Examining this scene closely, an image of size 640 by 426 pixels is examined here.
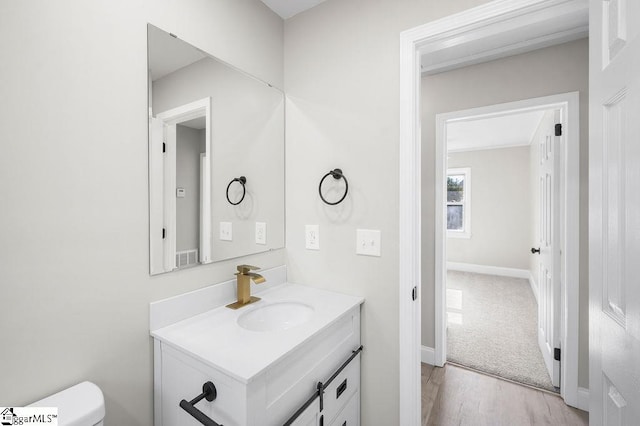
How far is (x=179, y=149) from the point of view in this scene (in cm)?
123

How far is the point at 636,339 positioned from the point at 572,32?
7.17ft

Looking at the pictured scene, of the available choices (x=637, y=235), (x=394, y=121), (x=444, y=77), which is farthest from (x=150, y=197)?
(x=444, y=77)

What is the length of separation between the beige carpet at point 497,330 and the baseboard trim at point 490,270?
0.32 m

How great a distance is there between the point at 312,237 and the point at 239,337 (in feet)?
2.36

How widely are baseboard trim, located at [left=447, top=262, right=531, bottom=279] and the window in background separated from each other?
2.02ft

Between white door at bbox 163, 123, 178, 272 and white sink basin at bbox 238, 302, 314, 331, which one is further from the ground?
white door at bbox 163, 123, 178, 272

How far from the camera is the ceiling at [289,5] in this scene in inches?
62.6

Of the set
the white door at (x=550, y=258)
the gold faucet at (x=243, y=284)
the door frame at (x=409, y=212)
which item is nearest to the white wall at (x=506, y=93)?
the white door at (x=550, y=258)

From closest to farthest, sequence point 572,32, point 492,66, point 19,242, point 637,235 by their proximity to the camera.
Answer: point 637,235 → point 19,242 → point 572,32 → point 492,66

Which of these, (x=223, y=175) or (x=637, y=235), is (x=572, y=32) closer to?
(x=637, y=235)

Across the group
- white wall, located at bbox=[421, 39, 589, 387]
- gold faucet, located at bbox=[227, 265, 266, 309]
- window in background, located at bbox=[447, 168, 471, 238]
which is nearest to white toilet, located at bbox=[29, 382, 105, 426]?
gold faucet, located at bbox=[227, 265, 266, 309]

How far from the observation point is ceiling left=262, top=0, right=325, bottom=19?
1.59 metres

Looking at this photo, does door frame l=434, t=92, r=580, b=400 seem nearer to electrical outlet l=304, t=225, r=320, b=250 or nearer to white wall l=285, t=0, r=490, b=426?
white wall l=285, t=0, r=490, b=426

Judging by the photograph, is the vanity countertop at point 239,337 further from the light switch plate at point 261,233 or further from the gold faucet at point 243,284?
the light switch plate at point 261,233
